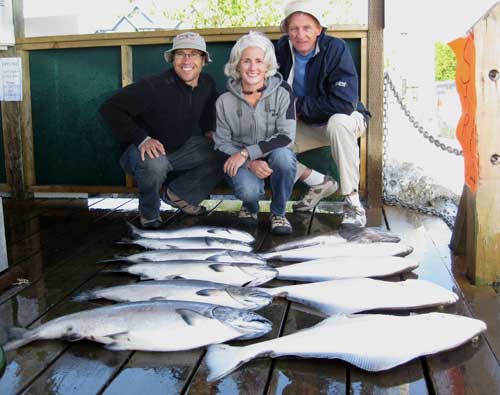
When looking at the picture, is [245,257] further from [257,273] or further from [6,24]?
[6,24]

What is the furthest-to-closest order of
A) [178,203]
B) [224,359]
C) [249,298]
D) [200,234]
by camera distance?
[178,203] < [200,234] < [249,298] < [224,359]

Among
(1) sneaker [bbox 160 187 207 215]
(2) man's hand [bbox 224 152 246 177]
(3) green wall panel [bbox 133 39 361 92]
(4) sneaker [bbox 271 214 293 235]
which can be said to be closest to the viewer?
(2) man's hand [bbox 224 152 246 177]

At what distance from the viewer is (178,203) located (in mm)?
4883

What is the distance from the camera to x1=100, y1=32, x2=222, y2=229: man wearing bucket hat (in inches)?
173

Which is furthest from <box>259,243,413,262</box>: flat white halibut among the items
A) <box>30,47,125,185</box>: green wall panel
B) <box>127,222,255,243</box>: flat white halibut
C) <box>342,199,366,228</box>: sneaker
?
<box>30,47,125,185</box>: green wall panel

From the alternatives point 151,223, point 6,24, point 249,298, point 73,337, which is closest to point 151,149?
point 151,223

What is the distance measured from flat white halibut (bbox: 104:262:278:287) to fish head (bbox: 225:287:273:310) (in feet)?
1.07

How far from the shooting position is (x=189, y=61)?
4461 millimetres

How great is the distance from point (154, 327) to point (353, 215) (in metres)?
2.31

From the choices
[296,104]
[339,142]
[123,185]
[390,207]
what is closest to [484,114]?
[339,142]

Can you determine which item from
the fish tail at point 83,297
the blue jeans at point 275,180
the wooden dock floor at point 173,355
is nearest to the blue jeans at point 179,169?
the wooden dock floor at point 173,355

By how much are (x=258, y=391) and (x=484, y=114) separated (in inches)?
73.5

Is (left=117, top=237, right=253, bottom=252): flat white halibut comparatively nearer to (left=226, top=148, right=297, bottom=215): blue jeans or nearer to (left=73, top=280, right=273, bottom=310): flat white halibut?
(left=226, top=148, right=297, bottom=215): blue jeans

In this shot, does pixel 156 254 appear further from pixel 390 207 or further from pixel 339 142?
pixel 390 207
